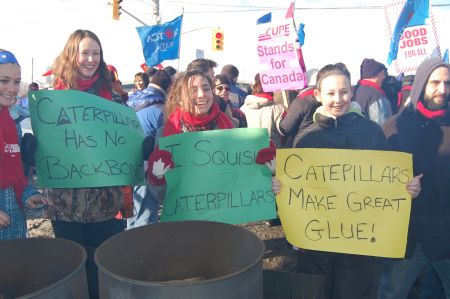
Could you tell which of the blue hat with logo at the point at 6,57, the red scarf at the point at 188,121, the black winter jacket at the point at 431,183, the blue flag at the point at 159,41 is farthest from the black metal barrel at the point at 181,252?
the blue flag at the point at 159,41

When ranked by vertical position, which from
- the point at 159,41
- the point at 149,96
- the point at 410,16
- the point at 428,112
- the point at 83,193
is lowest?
the point at 83,193

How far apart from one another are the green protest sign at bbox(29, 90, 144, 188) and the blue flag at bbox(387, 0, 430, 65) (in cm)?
556

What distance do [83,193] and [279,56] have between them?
4337mm

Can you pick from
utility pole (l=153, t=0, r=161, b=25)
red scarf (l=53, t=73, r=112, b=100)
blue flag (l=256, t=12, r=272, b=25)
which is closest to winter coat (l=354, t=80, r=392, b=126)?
blue flag (l=256, t=12, r=272, b=25)

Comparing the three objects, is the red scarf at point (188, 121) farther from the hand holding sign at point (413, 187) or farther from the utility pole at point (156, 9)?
the utility pole at point (156, 9)

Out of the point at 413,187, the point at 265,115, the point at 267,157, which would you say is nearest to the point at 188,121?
the point at 267,157

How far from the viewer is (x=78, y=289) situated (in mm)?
1387

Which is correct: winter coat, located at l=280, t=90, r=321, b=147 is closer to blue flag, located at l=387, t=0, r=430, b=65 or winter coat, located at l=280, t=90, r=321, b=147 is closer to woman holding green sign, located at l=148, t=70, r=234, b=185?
woman holding green sign, located at l=148, t=70, r=234, b=185

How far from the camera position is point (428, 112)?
2389 millimetres

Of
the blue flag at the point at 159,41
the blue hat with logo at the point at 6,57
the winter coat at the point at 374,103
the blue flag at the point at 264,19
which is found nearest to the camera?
the blue hat with logo at the point at 6,57

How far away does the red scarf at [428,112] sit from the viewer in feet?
7.77

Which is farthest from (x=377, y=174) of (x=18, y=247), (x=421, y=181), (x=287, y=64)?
(x=287, y=64)

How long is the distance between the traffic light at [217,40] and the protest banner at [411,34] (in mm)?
11837

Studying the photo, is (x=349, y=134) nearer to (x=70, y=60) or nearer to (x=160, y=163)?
(x=160, y=163)
